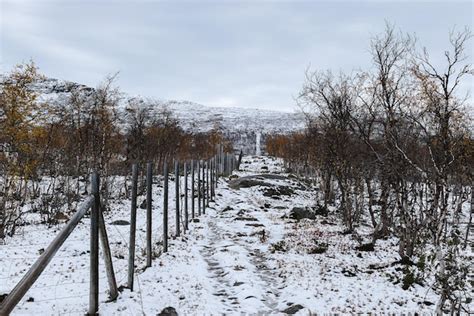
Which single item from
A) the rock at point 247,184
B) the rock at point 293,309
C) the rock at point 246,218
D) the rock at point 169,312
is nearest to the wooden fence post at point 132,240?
the rock at point 169,312

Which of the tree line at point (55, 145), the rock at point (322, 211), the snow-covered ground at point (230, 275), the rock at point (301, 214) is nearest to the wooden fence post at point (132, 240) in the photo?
the snow-covered ground at point (230, 275)

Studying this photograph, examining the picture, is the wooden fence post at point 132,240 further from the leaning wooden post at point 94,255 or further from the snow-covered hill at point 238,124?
the snow-covered hill at point 238,124

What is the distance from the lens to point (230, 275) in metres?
9.20

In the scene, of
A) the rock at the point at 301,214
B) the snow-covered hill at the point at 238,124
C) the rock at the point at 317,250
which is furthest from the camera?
the snow-covered hill at the point at 238,124

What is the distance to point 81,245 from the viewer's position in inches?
460

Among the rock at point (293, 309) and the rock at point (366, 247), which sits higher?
the rock at point (293, 309)

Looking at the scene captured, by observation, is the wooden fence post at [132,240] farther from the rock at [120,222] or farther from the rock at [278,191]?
the rock at [278,191]

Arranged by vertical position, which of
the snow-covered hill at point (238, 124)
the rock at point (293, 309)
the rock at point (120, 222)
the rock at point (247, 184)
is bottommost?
the rock at point (120, 222)

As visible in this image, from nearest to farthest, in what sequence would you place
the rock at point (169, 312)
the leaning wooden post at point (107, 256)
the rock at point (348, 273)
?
the leaning wooden post at point (107, 256) < the rock at point (169, 312) < the rock at point (348, 273)

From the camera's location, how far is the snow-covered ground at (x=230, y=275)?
6828 millimetres

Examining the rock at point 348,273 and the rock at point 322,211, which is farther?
the rock at point 322,211

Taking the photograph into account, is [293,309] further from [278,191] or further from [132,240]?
[278,191]

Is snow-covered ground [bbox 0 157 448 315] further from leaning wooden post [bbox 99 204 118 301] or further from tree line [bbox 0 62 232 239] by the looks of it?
tree line [bbox 0 62 232 239]

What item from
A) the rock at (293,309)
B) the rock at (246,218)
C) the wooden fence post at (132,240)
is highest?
the wooden fence post at (132,240)
